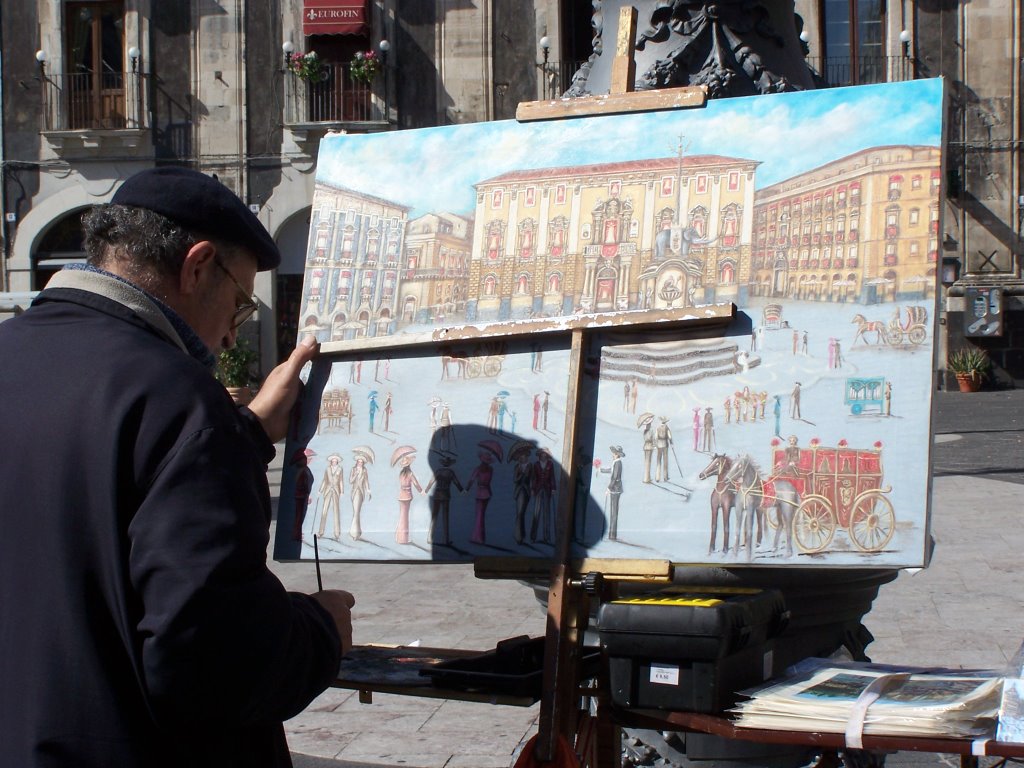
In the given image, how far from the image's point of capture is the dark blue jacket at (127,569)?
4.81ft

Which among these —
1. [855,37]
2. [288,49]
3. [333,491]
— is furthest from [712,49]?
[855,37]

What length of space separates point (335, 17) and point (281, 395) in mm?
17125

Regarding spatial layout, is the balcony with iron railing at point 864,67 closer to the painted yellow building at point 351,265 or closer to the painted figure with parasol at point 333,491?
the painted yellow building at point 351,265

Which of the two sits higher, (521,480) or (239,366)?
(521,480)

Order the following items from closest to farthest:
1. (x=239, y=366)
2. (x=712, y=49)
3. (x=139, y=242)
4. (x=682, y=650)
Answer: (x=139, y=242) < (x=682, y=650) < (x=712, y=49) < (x=239, y=366)

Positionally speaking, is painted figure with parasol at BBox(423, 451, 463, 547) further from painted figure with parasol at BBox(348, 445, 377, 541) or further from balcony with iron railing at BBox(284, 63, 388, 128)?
balcony with iron railing at BBox(284, 63, 388, 128)

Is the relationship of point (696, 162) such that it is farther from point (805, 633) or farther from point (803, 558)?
point (805, 633)

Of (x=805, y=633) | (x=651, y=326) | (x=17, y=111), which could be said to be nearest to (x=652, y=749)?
(x=805, y=633)

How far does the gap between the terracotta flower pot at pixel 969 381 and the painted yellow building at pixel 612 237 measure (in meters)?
17.2

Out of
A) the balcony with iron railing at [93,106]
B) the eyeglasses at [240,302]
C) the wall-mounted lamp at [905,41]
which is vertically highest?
the wall-mounted lamp at [905,41]

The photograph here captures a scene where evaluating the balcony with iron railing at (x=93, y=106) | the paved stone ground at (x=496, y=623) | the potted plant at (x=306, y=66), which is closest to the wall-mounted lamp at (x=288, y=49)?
the potted plant at (x=306, y=66)

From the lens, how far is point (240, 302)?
190 cm

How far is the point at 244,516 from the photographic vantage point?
1.51 meters

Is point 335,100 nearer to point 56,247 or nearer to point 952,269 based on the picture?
point 56,247
